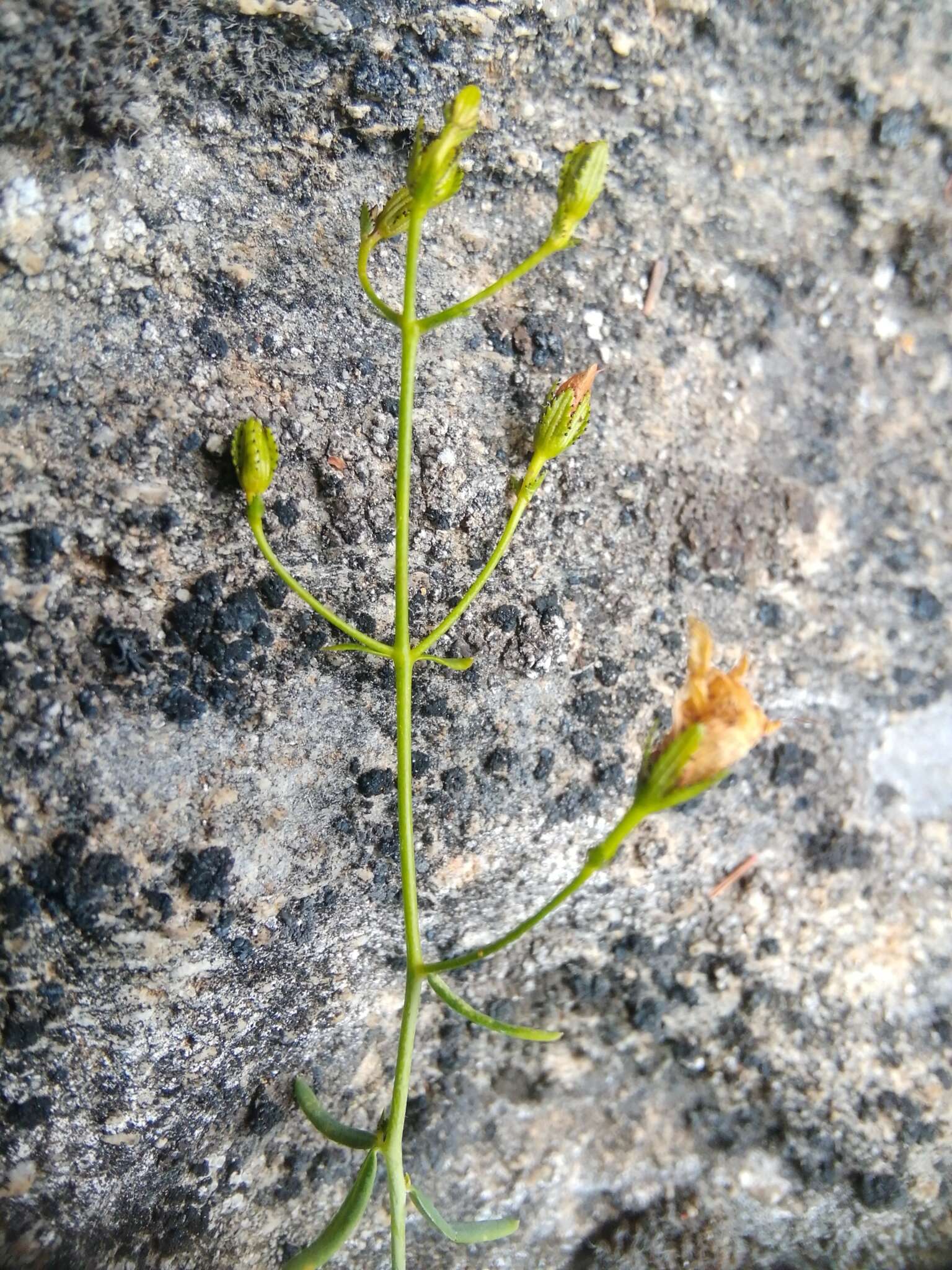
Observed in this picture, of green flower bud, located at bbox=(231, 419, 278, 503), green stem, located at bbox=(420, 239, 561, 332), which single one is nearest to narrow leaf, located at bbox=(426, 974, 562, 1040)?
green flower bud, located at bbox=(231, 419, 278, 503)

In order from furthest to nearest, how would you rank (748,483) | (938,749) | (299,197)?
(938,749), (748,483), (299,197)

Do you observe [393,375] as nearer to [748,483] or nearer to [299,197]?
[299,197]

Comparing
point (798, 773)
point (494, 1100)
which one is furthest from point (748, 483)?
point (494, 1100)

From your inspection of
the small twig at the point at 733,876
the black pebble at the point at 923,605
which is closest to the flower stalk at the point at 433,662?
the small twig at the point at 733,876

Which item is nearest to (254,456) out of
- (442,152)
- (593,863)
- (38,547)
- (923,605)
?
(38,547)

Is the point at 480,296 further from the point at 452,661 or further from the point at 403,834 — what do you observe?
the point at 403,834

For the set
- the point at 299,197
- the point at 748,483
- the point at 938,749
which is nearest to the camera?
the point at 299,197
